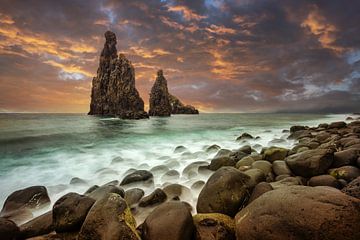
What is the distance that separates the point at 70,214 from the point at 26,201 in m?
2.21

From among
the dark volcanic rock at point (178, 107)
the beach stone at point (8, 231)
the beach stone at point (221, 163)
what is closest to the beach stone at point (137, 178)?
the beach stone at point (221, 163)

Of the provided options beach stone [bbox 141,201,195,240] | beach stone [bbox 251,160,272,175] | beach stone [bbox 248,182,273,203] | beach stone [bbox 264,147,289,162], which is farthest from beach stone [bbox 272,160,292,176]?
beach stone [bbox 141,201,195,240]

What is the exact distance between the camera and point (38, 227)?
3.43 metres

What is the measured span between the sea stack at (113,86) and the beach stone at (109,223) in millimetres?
73502

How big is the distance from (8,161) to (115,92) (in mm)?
87055

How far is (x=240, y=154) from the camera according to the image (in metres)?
7.48

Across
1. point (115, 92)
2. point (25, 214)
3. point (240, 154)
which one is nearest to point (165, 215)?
point (25, 214)

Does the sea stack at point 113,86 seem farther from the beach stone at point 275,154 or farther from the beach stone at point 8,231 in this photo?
the beach stone at point 8,231

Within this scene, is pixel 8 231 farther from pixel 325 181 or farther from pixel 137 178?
pixel 325 181

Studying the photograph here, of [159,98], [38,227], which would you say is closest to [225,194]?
[38,227]

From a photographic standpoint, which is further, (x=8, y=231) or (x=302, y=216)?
(x=8, y=231)

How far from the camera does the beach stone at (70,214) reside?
3.25 meters

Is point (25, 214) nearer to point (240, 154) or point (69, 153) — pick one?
point (240, 154)

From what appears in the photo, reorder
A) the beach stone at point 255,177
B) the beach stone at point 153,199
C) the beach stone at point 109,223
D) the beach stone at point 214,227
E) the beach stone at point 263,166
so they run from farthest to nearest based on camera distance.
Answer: the beach stone at point 263,166, the beach stone at point 153,199, the beach stone at point 255,177, the beach stone at point 214,227, the beach stone at point 109,223
